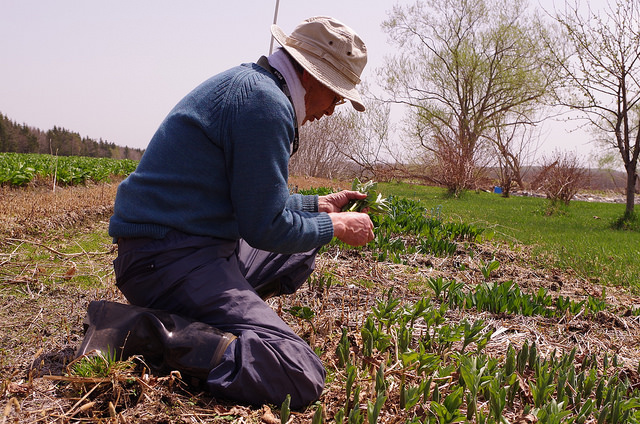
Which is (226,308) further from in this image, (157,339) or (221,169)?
(221,169)

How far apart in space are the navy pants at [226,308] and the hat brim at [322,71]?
0.88m

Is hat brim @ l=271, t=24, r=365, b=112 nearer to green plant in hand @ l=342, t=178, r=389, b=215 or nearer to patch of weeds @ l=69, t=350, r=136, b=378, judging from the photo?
green plant in hand @ l=342, t=178, r=389, b=215

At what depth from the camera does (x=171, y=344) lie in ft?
6.18

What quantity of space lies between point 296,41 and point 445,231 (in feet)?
12.7

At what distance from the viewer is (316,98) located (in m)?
2.44

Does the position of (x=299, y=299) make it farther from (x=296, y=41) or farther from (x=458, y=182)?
(x=458, y=182)

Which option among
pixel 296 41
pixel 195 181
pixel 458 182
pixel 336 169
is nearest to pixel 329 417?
pixel 195 181

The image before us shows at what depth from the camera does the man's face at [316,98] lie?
238 centimetres

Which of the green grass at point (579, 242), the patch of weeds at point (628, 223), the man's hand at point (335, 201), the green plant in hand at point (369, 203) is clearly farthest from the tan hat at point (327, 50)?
the patch of weeds at point (628, 223)

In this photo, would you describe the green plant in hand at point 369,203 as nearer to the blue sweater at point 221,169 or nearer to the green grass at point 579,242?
the blue sweater at point 221,169

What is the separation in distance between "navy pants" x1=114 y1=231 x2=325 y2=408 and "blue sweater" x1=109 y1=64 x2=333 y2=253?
0.09 m

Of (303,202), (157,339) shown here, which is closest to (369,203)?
(303,202)

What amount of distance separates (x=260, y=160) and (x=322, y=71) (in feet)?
1.91

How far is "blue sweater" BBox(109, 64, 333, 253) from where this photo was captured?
2.02m
